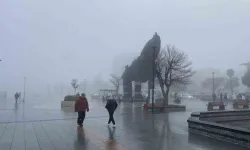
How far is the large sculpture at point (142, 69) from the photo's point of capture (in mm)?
35938

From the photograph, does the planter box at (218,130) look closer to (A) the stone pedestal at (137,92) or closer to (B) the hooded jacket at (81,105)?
(B) the hooded jacket at (81,105)

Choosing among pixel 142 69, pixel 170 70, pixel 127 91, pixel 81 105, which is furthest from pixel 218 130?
pixel 127 91

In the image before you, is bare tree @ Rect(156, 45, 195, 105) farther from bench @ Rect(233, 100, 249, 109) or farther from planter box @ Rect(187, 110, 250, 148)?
planter box @ Rect(187, 110, 250, 148)

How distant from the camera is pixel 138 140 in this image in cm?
1062

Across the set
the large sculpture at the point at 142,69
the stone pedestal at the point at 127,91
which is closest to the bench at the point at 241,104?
the large sculpture at the point at 142,69

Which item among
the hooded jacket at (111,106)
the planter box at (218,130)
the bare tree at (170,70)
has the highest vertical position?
the bare tree at (170,70)

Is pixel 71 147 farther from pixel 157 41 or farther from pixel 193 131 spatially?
pixel 157 41

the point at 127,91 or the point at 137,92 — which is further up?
the point at 127,91

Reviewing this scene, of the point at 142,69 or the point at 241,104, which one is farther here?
the point at 142,69

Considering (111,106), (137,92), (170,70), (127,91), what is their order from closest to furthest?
1. (111,106)
2. (170,70)
3. (137,92)
4. (127,91)

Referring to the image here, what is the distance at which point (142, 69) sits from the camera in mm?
39625

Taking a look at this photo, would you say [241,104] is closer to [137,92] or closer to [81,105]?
[137,92]

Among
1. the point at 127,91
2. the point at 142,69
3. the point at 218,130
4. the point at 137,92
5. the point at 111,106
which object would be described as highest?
the point at 142,69

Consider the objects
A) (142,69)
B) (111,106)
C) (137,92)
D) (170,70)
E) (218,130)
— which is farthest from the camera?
(137,92)
